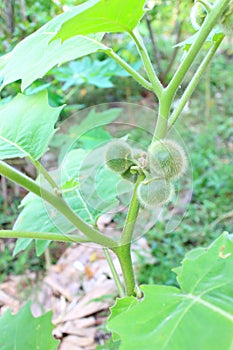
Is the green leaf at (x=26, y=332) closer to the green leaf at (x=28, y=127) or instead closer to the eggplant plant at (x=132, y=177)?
the eggplant plant at (x=132, y=177)

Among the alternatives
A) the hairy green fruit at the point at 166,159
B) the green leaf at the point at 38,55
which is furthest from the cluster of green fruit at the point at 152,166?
the green leaf at the point at 38,55

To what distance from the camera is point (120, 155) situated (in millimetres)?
552

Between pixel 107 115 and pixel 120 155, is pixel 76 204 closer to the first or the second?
pixel 120 155

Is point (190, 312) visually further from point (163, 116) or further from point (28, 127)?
point (28, 127)

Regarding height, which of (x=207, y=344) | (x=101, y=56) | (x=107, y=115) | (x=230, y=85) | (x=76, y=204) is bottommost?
(x=230, y=85)

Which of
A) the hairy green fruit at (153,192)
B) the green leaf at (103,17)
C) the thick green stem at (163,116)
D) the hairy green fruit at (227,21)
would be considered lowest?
the hairy green fruit at (153,192)

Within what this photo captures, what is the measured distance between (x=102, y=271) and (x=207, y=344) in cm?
140

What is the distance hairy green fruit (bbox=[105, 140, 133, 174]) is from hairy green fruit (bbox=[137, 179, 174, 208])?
3 centimetres

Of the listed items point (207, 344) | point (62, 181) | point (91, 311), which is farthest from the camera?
point (91, 311)

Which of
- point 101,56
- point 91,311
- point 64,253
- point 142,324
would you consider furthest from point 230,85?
point 142,324

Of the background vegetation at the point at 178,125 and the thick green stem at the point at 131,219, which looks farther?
the background vegetation at the point at 178,125

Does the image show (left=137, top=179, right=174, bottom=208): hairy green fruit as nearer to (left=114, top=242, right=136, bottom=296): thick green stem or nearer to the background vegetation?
(left=114, top=242, right=136, bottom=296): thick green stem

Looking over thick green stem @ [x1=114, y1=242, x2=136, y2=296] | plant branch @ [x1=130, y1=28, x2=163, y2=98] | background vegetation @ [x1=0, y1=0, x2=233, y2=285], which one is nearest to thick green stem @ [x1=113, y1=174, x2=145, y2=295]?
thick green stem @ [x1=114, y1=242, x2=136, y2=296]

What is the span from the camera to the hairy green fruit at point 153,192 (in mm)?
536
